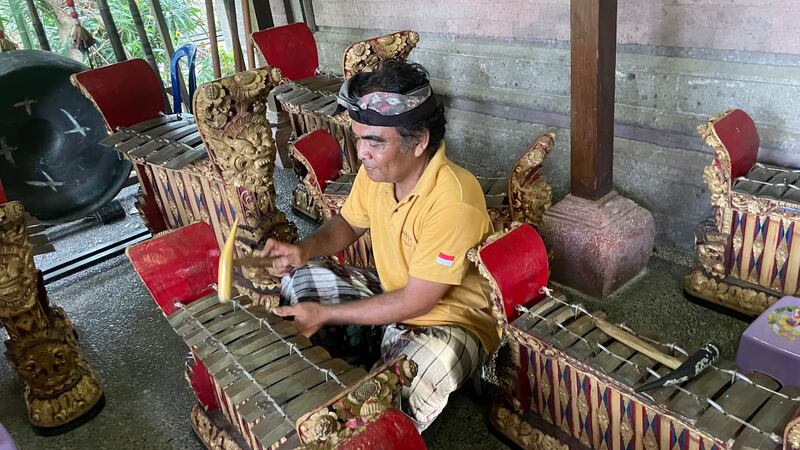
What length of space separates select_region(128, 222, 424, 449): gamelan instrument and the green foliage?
4.67 meters

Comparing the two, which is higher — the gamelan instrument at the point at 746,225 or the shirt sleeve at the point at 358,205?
the shirt sleeve at the point at 358,205

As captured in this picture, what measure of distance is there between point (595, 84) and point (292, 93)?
1.90 metres

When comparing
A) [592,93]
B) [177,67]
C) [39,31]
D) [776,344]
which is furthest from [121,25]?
[776,344]

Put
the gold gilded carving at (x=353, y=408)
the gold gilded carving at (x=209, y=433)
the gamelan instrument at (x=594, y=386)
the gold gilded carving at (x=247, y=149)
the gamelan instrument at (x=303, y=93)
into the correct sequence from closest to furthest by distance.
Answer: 1. the gold gilded carving at (x=353, y=408)
2. the gamelan instrument at (x=594, y=386)
3. the gold gilded carving at (x=209, y=433)
4. the gold gilded carving at (x=247, y=149)
5. the gamelan instrument at (x=303, y=93)

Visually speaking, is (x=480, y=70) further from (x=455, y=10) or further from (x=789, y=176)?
(x=789, y=176)

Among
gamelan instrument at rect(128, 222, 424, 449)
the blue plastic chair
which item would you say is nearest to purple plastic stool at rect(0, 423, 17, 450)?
gamelan instrument at rect(128, 222, 424, 449)

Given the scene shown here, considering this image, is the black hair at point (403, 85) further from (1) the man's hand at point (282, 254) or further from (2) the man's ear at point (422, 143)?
(1) the man's hand at point (282, 254)

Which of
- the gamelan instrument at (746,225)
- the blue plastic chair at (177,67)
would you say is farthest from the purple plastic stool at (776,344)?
the blue plastic chair at (177,67)

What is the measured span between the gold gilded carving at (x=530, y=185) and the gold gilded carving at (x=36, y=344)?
1672 mm

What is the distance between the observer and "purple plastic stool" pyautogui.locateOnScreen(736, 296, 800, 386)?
189 centimetres

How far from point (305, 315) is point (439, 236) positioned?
451 millimetres

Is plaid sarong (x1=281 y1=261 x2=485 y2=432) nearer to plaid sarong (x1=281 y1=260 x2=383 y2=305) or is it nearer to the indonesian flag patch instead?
plaid sarong (x1=281 y1=260 x2=383 y2=305)

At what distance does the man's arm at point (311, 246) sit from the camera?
2.03m

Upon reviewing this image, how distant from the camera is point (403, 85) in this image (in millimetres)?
1706
